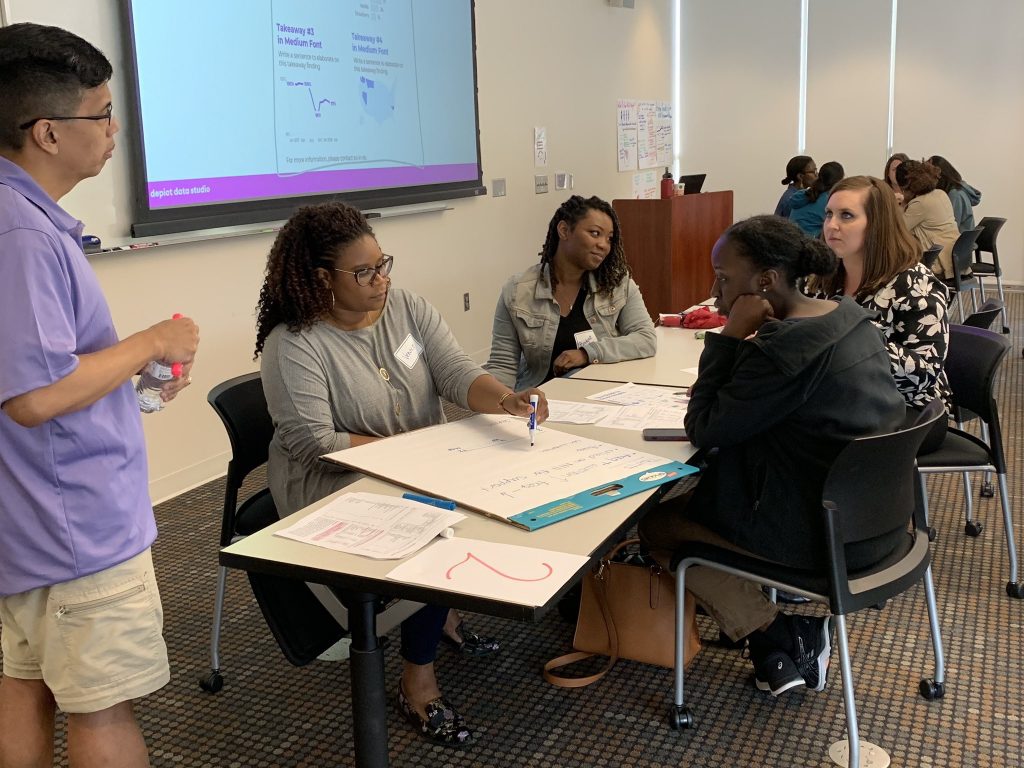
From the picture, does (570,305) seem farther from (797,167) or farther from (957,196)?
(797,167)

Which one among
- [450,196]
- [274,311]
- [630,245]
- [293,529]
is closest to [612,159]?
[630,245]

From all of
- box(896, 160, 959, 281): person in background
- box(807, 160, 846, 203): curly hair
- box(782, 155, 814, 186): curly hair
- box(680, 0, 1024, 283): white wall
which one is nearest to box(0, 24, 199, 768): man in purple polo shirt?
box(896, 160, 959, 281): person in background

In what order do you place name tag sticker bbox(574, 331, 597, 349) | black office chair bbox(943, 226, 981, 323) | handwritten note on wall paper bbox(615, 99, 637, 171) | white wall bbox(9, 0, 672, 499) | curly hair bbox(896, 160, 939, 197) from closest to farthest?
name tag sticker bbox(574, 331, 597, 349) < white wall bbox(9, 0, 672, 499) < black office chair bbox(943, 226, 981, 323) < curly hair bbox(896, 160, 939, 197) < handwritten note on wall paper bbox(615, 99, 637, 171)

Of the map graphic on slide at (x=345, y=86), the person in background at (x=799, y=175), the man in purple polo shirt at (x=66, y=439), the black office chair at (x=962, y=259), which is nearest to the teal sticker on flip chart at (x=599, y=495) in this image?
the man in purple polo shirt at (x=66, y=439)

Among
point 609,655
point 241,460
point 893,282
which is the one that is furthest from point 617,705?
point 893,282

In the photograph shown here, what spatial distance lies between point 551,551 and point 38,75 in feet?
3.52

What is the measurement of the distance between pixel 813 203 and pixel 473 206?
2602mm

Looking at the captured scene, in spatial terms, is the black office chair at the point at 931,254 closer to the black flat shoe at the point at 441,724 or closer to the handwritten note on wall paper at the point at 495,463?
the handwritten note on wall paper at the point at 495,463

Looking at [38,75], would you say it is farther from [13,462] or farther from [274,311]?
[274,311]

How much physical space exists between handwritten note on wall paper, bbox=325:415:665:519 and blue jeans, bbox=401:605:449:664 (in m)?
0.38

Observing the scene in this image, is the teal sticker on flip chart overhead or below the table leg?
overhead

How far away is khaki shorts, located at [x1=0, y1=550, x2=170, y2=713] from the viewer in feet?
4.75

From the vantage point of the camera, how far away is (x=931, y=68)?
860 centimetres

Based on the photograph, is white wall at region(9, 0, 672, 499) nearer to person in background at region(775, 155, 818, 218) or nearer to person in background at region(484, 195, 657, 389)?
person in background at region(775, 155, 818, 218)
